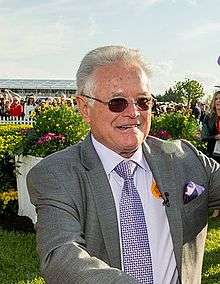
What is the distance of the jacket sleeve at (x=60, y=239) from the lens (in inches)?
65.9

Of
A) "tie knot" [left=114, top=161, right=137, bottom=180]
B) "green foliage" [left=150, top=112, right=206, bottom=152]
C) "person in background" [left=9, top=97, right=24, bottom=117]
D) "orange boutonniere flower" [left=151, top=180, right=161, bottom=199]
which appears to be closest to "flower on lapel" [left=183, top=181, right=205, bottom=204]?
"orange boutonniere flower" [left=151, top=180, right=161, bottom=199]

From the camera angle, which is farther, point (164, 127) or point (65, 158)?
point (164, 127)

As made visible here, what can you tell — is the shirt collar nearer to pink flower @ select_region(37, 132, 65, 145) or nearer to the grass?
the grass

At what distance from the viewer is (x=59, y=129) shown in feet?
27.0

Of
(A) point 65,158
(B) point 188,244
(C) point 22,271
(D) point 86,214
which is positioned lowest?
(C) point 22,271

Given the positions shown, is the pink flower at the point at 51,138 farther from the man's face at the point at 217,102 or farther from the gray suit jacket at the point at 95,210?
the gray suit jacket at the point at 95,210

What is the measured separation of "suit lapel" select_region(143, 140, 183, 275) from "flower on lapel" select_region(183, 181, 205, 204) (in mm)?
41

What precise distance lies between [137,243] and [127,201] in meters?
0.15

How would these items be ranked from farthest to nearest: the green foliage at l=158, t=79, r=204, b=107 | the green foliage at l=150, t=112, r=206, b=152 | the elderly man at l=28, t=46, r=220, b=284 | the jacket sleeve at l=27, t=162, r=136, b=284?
the green foliage at l=158, t=79, r=204, b=107 < the green foliage at l=150, t=112, r=206, b=152 < the elderly man at l=28, t=46, r=220, b=284 < the jacket sleeve at l=27, t=162, r=136, b=284

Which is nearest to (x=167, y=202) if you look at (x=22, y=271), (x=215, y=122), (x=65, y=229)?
(x=65, y=229)

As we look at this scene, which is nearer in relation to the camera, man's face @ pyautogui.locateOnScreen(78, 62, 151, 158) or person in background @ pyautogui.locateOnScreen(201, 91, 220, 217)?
man's face @ pyautogui.locateOnScreen(78, 62, 151, 158)

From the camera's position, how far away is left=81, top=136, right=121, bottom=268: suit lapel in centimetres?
211

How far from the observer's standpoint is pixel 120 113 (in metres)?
2.20

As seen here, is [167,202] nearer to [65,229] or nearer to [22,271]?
[65,229]
